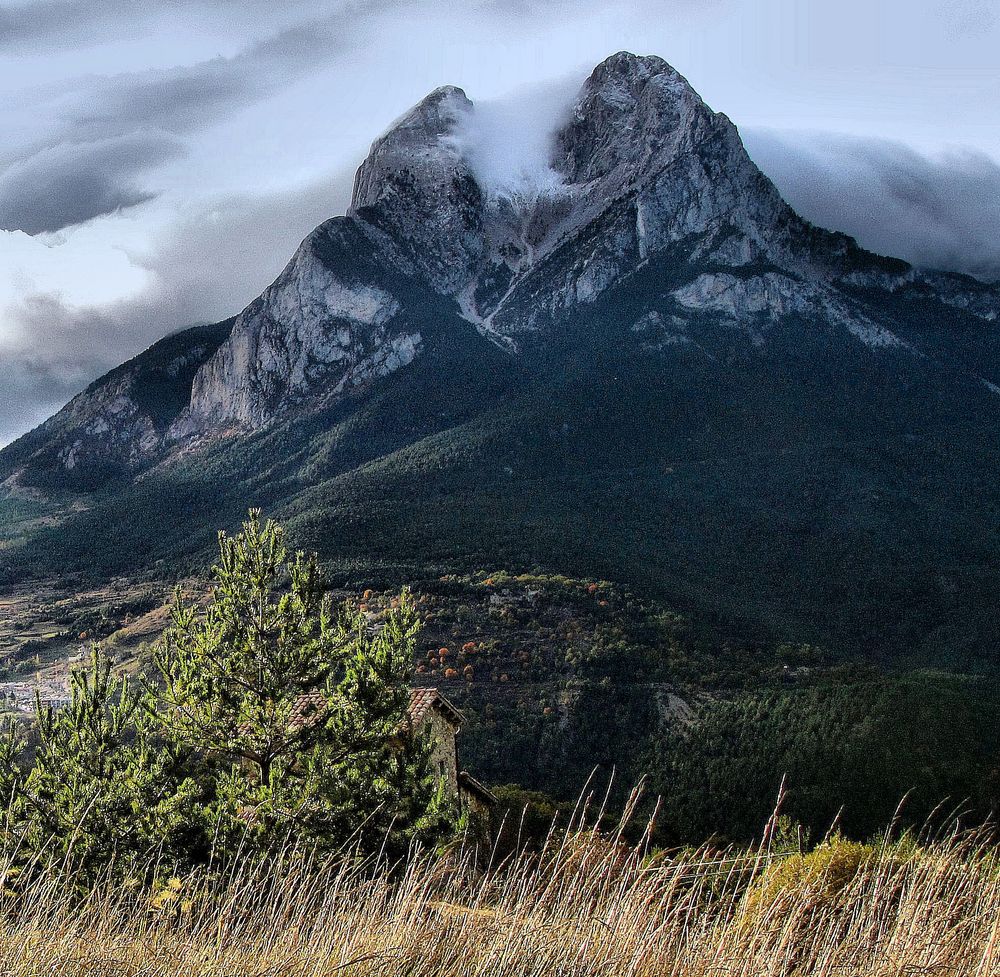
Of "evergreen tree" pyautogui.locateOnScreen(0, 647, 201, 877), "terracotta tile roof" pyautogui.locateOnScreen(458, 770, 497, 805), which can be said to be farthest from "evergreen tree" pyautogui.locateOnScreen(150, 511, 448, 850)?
"terracotta tile roof" pyautogui.locateOnScreen(458, 770, 497, 805)

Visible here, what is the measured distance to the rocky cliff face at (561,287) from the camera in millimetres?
167250

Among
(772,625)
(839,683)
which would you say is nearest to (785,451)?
(772,625)

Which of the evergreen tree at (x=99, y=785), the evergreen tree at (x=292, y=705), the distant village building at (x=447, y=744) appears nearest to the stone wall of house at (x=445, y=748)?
the distant village building at (x=447, y=744)

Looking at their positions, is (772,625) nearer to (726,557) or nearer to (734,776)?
(726,557)

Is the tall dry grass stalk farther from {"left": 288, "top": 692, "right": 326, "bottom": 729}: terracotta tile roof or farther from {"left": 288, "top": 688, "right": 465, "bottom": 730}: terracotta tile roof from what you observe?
{"left": 288, "top": 688, "right": 465, "bottom": 730}: terracotta tile roof

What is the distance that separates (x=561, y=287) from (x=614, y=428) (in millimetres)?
44221

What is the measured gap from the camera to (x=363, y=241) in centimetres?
18750

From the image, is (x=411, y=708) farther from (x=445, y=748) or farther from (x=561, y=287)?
(x=561, y=287)

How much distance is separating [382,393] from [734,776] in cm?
11531

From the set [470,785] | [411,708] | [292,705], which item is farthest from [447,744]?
[292,705]

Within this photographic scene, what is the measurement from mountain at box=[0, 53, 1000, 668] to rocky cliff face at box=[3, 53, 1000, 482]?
627 mm

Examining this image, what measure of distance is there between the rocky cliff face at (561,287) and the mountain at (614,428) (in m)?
0.63

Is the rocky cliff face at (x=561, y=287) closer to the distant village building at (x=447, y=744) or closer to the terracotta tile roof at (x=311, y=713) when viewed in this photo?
the distant village building at (x=447, y=744)

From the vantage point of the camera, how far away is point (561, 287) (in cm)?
17475
